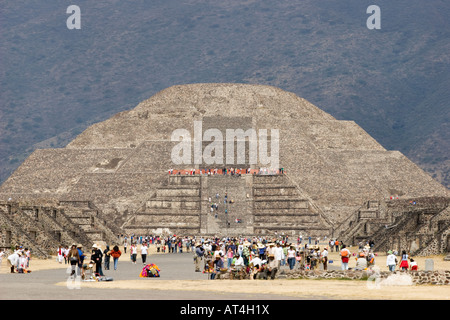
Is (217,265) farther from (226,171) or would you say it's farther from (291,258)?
(226,171)

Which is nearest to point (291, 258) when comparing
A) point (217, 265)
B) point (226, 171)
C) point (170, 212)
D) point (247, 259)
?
point (247, 259)

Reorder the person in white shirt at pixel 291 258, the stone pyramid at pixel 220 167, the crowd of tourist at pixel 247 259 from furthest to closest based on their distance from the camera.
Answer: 1. the stone pyramid at pixel 220 167
2. the person in white shirt at pixel 291 258
3. the crowd of tourist at pixel 247 259

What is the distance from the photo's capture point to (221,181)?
269ft

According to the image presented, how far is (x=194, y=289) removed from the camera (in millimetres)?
28391

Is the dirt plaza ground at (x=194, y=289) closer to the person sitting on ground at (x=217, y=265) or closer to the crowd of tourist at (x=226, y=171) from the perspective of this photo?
the person sitting on ground at (x=217, y=265)

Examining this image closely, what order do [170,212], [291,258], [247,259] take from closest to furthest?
[247,259] → [291,258] → [170,212]

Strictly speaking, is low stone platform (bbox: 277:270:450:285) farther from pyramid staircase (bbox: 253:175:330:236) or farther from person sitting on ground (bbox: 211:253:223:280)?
pyramid staircase (bbox: 253:175:330:236)

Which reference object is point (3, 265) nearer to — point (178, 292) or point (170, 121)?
point (178, 292)

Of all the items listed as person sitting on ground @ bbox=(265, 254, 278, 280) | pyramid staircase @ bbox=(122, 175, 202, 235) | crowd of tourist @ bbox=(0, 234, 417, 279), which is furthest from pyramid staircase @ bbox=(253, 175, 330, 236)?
person sitting on ground @ bbox=(265, 254, 278, 280)

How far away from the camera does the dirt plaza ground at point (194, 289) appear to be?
2441cm

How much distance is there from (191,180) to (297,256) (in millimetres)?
42476

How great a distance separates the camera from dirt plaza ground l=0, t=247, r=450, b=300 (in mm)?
24406

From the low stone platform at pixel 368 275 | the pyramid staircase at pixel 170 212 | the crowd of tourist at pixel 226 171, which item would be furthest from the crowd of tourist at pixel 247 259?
the crowd of tourist at pixel 226 171

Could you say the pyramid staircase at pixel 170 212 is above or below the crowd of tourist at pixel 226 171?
below
